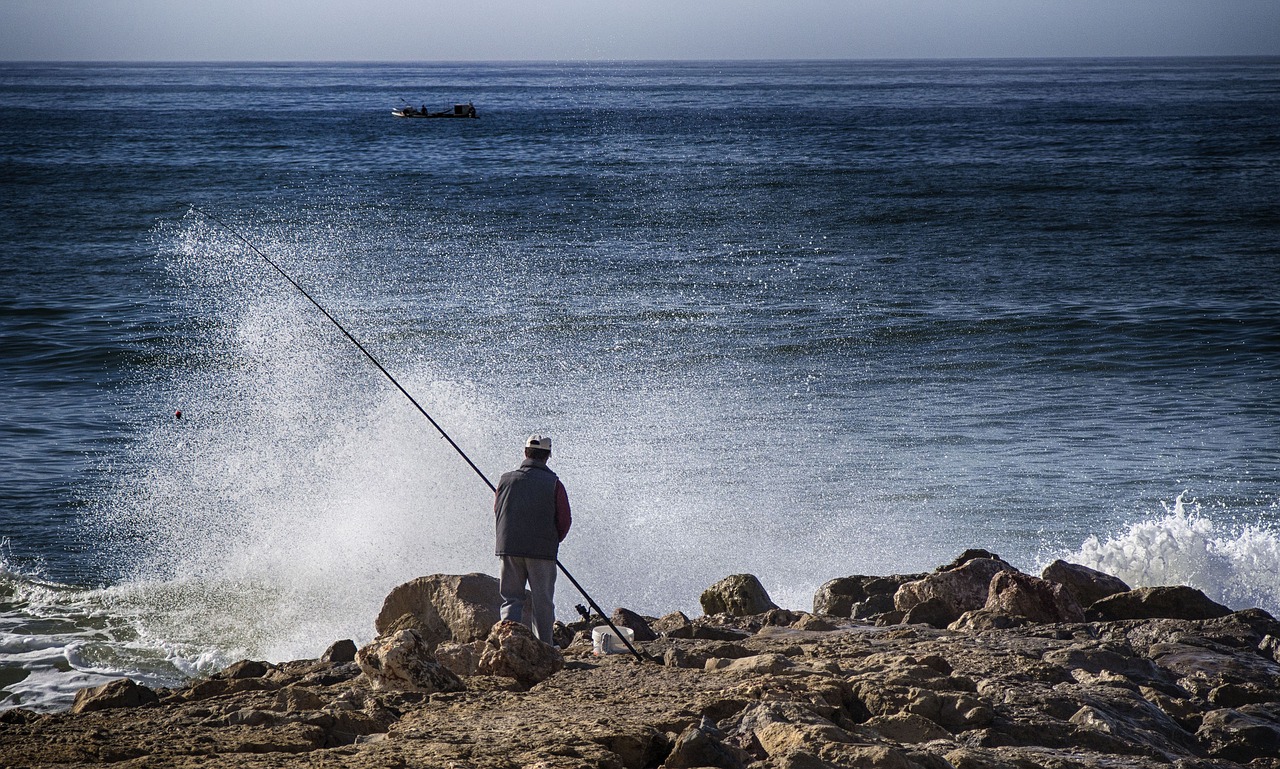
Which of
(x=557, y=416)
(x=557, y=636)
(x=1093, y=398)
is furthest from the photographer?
(x=1093, y=398)

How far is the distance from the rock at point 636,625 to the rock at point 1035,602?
2.07 m

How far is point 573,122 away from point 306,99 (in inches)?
1917

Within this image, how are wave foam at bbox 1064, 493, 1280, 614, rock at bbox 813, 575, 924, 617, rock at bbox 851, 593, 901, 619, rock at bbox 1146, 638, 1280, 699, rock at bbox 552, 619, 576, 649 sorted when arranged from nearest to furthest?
1. rock at bbox 1146, 638, 1280, 699
2. rock at bbox 552, 619, 576, 649
3. rock at bbox 851, 593, 901, 619
4. rock at bbox 813, 575, 924, 617
5. wave foam at bbox 1064, 493, 1280, 614

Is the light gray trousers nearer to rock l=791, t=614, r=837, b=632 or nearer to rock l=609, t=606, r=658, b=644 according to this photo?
rock l=609, t=606, r=658, b=644

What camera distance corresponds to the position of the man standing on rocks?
6.98 m

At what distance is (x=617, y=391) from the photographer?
52.0ft

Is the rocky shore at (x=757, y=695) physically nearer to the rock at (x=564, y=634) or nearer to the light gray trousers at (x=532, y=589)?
the rock at (x=564, y=634)

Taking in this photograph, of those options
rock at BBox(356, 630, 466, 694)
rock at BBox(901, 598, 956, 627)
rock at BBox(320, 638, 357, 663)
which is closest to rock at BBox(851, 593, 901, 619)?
rock at BBox(901, 598, 956, 627)

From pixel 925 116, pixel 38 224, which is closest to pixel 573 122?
pixel 925 116

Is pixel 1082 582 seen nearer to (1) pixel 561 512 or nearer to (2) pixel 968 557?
(2) pixel 968 557

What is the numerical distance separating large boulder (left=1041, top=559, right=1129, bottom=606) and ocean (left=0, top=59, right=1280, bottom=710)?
6.35 ft

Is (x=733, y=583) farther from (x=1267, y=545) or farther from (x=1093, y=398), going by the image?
(x=1093, y=398)

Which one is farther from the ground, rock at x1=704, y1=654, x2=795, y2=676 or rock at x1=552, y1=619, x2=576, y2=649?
rock at x1=552, y1=619, x2=576, y2=649

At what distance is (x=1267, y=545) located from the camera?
385 inches
